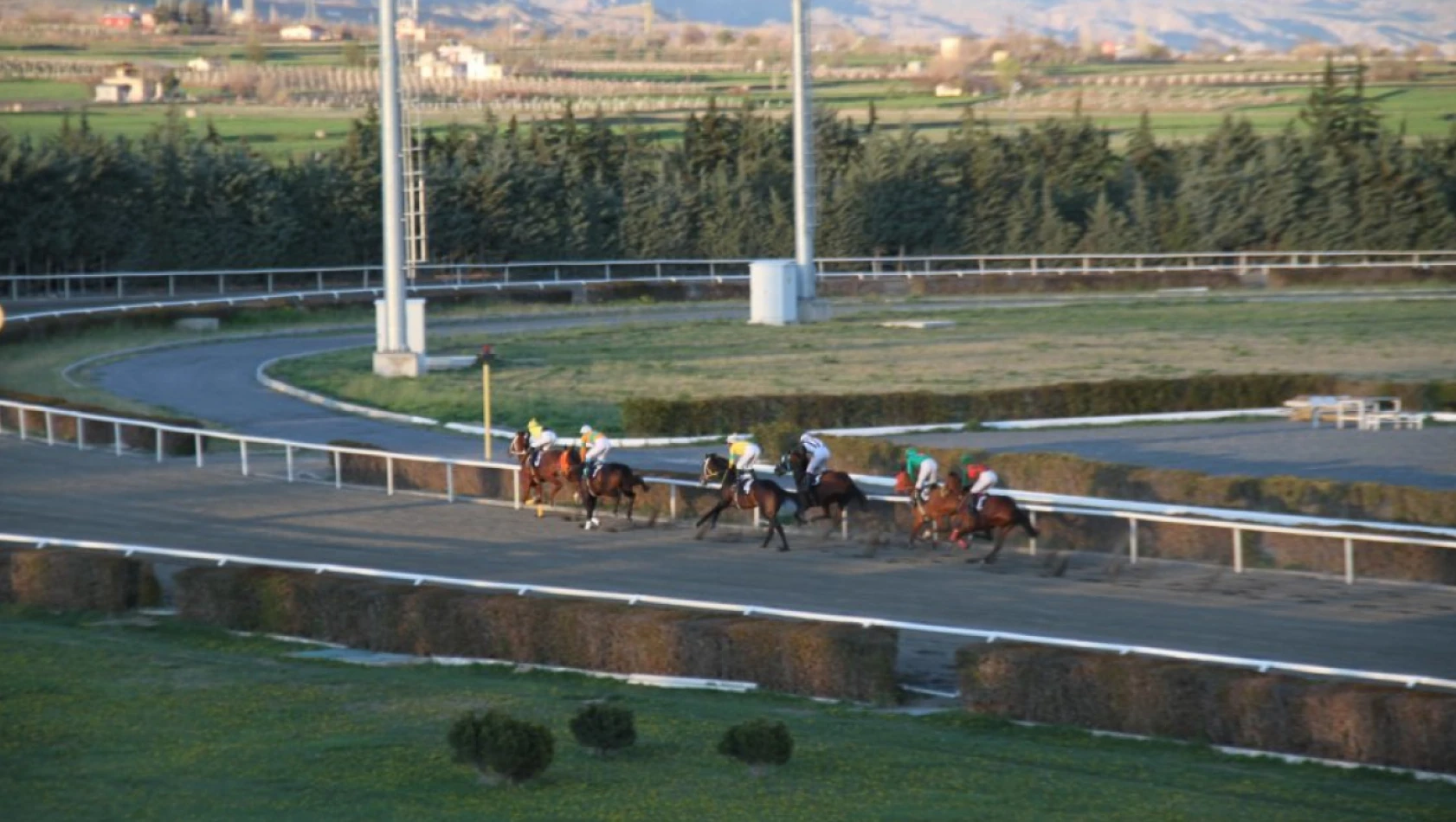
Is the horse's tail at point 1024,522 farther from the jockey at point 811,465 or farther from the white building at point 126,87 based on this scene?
the white building at point 126,87

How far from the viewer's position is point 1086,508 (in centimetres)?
1841

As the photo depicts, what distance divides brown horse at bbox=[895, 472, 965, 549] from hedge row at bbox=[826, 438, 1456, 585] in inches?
31.5

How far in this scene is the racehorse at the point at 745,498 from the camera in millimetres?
18031

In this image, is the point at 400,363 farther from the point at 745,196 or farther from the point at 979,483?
the point at 745,196

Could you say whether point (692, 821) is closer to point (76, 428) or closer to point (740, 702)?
point (740, 702)

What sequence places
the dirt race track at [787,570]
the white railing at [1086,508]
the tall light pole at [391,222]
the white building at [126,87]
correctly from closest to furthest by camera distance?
the dirt race track at [787,570], the white railing at [1086,508], the tall light pole at [391,222], the white building at [126,87]

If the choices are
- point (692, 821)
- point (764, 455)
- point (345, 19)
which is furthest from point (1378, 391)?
point (345, 19)

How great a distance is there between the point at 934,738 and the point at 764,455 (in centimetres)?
1195

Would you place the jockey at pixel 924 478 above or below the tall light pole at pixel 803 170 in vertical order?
below

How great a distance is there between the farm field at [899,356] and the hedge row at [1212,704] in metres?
15.1

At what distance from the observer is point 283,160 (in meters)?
68.2

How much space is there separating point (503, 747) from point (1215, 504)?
1075 cm

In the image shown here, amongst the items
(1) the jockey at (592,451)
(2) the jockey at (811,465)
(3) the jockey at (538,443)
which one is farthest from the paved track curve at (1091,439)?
(2) the jockey at (811,465)

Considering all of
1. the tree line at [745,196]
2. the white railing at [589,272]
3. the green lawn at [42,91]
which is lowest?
the white railing at [589,272]
